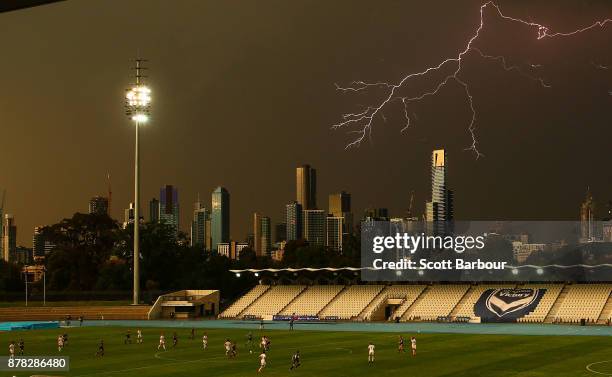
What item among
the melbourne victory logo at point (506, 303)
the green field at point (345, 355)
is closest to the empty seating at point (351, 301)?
the melbourne victory logo at point (506, 303)

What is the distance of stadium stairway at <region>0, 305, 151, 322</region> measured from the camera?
323ft

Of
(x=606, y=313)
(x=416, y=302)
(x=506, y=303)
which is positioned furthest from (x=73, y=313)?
(x=606, y=313)

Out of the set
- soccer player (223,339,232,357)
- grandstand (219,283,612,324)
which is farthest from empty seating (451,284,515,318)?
soccer player (223,339,232,357)

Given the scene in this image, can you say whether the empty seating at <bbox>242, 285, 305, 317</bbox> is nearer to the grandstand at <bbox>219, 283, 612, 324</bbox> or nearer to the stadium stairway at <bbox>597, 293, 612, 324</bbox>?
the grandstand at <bbox>219, 283, 612, 324</bbox>

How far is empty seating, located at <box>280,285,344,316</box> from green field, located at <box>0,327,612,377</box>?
79.1 feet

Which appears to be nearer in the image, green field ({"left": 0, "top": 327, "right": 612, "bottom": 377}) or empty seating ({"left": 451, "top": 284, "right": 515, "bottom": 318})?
green field ({"left": 0, "top": 327, "right": 612, "bottom": 377})

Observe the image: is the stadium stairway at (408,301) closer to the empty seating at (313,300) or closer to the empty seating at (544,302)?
the empty seating at (313,300)

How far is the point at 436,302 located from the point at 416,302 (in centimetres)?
221

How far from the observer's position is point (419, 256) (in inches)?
3839

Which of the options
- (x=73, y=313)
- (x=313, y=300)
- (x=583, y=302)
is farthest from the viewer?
(x=313, y=300)

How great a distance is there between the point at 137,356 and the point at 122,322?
40470 millimetres

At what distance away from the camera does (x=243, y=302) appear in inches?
4087

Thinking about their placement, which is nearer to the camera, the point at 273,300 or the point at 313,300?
the point at 313,300

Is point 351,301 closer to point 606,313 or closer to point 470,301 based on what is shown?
point 470,301
